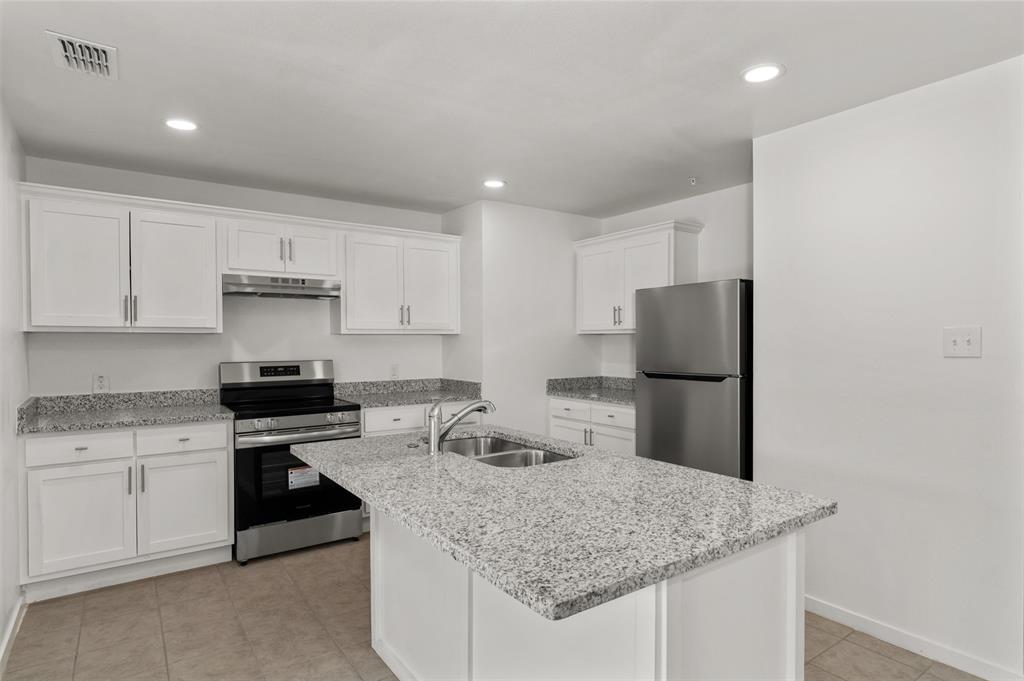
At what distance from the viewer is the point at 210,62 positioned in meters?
2.22

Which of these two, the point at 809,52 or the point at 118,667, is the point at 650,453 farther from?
the point at 118,667

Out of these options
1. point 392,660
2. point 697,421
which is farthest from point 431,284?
point 392,660

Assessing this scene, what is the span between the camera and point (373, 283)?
421 centimetres

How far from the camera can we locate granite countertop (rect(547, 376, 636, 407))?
4.49 meters

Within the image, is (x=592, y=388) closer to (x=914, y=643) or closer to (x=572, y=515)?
(x=914, y=643)

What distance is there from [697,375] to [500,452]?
143cm

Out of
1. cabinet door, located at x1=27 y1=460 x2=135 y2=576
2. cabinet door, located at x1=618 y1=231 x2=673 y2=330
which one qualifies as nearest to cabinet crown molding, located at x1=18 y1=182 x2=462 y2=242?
cabinet door, located at x1=618 y1=231 x2=673 y2=330

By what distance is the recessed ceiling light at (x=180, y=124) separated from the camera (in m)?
2.79

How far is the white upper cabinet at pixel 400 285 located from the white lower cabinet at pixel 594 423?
1.07 metres

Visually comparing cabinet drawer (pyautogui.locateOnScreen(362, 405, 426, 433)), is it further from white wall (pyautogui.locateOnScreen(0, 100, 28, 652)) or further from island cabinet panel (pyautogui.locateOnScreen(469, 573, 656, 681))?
island cabinet panel (pyautogui.locateOnScreen(469, 573, 656, 681))

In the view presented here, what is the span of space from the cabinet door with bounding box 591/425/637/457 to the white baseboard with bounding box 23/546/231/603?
2509 millimetres

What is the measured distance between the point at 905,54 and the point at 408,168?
99.7 inches

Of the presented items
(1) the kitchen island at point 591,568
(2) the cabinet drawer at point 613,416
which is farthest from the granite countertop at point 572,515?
(2) the cabinet drawer at point 613,416

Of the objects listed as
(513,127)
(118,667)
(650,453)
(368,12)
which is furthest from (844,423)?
(118,667)
